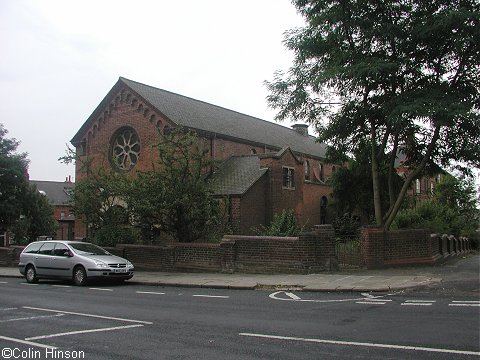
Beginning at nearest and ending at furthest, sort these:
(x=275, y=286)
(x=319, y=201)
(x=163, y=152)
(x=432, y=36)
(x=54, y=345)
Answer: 1. (x=54, y=345)
2. (x=275, y=286)
3. (x=432, y=36)
4. (x=163, y=152)
5. (x=319, y=201)

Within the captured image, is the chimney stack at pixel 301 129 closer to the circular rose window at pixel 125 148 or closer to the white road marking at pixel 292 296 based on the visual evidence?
the circular rose window at pixel 125 148

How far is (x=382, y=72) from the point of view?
17.4m

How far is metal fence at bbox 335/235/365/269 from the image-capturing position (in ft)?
57.4

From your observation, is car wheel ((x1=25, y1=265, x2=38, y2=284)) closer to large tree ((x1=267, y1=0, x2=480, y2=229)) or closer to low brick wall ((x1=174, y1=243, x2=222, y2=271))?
low brick wall ((x1=174, y1=243, x2=222, y2=271))

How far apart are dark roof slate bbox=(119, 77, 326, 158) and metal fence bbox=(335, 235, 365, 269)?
51.8 feet

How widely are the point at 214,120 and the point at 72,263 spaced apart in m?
21.4

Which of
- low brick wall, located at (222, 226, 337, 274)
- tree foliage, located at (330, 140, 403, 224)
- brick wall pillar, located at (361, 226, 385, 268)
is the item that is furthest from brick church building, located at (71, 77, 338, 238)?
brick wall pillar, located at (361, 226, 385, 268)

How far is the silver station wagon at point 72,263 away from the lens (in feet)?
54.3

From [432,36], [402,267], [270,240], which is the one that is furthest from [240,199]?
[432,36]

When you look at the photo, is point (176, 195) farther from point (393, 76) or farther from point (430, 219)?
point (430, 219)

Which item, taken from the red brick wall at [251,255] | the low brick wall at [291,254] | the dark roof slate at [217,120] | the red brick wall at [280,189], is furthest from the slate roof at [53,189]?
the low brick wall at [291,254]

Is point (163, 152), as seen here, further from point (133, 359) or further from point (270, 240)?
point (133, 359)

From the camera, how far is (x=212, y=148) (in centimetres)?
3256

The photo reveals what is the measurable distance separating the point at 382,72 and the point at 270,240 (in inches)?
288
